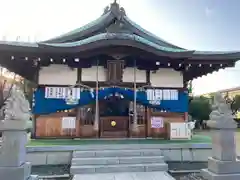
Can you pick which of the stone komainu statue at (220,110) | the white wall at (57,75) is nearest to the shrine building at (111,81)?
the white wall at (57,75)

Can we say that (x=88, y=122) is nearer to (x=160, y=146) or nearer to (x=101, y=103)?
(x=101, y=103)

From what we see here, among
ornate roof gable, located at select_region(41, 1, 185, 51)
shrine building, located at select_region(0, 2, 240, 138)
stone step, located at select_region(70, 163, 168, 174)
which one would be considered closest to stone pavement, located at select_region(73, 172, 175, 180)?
stone step, located at select_region(70, 163, 168, 174)

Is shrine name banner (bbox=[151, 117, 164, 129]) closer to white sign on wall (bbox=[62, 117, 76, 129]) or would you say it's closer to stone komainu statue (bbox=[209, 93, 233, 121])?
white sign on wall (bbox=[62, 117, 76, 129])

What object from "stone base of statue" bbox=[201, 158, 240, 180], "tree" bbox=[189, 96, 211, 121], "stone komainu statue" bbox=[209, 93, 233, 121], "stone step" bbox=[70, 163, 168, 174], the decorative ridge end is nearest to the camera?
"stone base of statue" bbox=[201, 158, 240, 180]

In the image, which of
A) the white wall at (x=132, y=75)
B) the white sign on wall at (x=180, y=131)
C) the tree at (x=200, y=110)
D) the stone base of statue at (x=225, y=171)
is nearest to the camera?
the stone base of statue at (x=225, y=171)

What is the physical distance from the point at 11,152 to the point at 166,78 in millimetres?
6698

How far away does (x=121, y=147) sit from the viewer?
22.7 feet

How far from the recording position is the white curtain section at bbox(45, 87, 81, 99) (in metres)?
8.65

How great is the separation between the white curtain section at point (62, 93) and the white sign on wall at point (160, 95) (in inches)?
110

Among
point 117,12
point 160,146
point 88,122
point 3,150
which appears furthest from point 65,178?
point 117,12

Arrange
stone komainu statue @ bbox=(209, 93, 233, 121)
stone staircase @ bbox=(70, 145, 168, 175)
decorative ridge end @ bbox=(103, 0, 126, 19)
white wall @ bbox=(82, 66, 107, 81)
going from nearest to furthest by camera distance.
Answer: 1. stone komainu statue @ bbox=(209, 93, 233, 121)
2. stone staircase @ bbox=(70, 145, 168, 175)
3. white wall @ bbox=(82, 66, 107, 81)
4. decorative ridge end @ bbox=(103, 0, 126, 19)

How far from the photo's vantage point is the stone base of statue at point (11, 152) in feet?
14.3

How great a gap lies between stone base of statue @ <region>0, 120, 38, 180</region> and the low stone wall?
2306mm

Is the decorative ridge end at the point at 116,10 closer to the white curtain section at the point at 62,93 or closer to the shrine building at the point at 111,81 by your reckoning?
the shrine building at the point at 111,81
